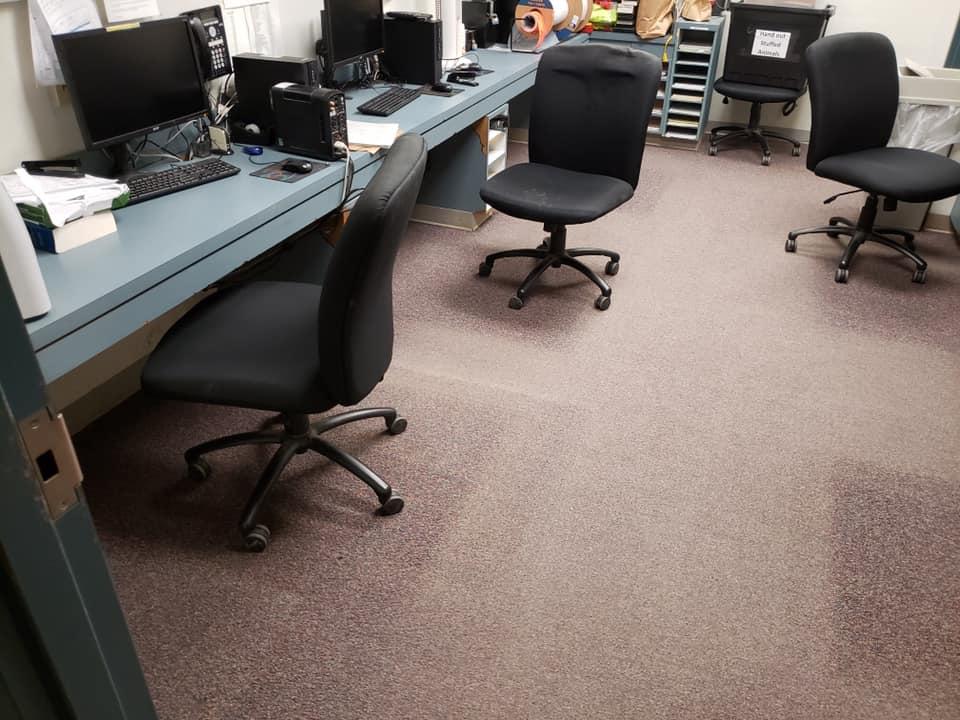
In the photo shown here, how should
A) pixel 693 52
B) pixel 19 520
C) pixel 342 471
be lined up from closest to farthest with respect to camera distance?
1. pixel 19 520
2. pixel 342 471
3. pixel 693 52

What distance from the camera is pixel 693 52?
14.8 ft

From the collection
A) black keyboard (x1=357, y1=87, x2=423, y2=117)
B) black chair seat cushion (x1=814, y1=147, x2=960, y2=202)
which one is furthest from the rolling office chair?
black keyboard (x1=357, y1=87, x2=423, y2=117)

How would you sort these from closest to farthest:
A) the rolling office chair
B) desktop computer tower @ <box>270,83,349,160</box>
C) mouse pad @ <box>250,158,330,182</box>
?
mouse pad @ <box>250,158,330,182</box>, desktop computer tower @ <box>270,83,349,160</box>, the rolling office chair

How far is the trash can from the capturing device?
10.9ft

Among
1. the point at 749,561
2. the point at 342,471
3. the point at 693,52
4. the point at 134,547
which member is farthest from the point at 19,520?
the point at 693,52

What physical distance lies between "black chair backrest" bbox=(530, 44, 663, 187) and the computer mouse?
1.15m

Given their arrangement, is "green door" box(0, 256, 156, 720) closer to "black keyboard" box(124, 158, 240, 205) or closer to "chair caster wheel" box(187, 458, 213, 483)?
"chair caster wheel" box(187, 458, 213, 483)

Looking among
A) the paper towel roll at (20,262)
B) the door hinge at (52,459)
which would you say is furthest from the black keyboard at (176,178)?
the door hinge at (52,459)

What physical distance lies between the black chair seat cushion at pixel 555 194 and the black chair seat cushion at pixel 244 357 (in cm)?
108

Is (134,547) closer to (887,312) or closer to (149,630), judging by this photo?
(149,630)

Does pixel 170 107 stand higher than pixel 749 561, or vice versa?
pixel 170 107

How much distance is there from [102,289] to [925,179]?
3.04m

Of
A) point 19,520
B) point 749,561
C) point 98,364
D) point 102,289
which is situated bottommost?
point 749,561

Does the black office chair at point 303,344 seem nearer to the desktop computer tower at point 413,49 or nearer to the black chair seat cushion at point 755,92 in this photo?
the desktop computer tower at point 413,49
